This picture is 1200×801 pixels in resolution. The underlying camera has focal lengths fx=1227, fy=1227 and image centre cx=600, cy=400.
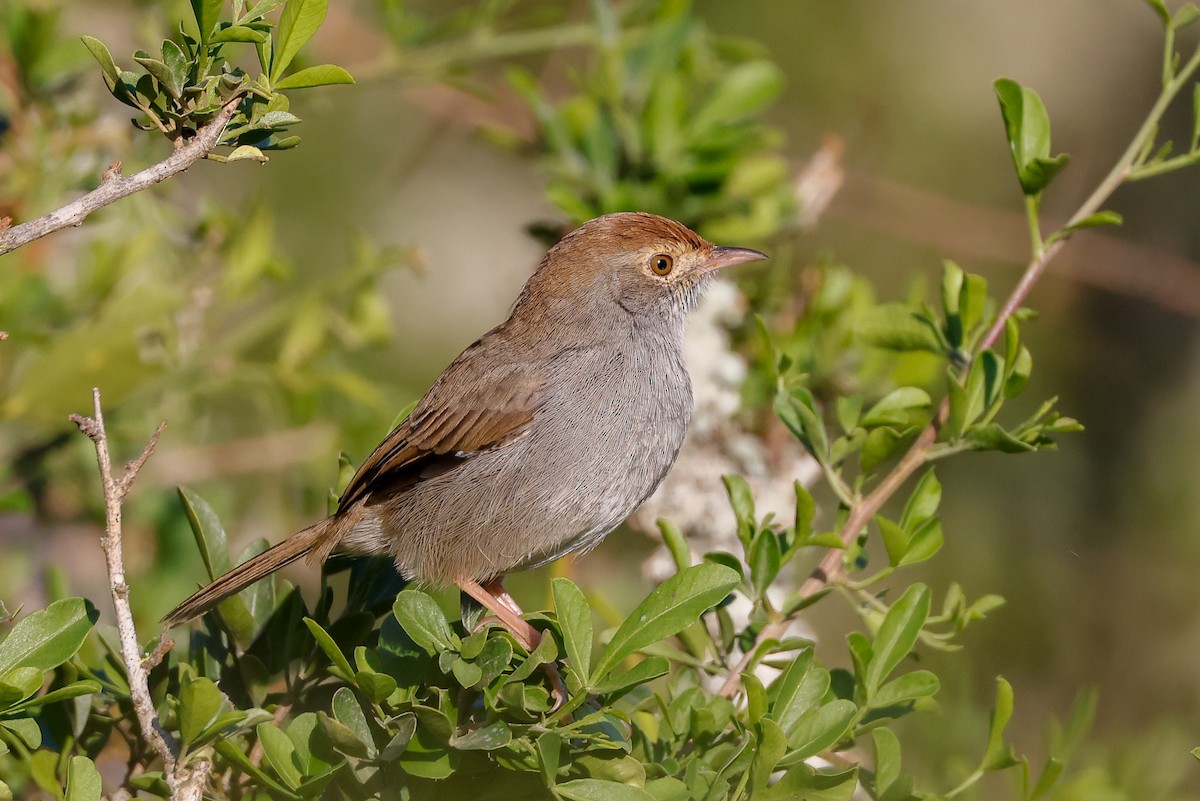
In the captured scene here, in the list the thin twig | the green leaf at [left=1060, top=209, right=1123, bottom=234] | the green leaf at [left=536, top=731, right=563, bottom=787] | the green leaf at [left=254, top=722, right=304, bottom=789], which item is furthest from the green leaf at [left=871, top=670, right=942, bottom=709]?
the green leaf at [left=254, top=722, right=304, bottom=789]

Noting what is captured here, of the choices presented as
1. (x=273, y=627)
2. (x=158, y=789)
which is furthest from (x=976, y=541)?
(x=158, y=789)

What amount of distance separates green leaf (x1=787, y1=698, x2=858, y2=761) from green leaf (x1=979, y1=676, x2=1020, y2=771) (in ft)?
1.45

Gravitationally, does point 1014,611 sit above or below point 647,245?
below

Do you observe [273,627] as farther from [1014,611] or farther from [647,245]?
[1014,611]

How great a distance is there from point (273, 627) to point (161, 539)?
1.51 m

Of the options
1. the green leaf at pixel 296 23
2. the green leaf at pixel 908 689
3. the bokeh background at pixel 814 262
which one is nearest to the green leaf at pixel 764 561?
the green leaf at pixel 908 689

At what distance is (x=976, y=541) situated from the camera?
6.72 metres

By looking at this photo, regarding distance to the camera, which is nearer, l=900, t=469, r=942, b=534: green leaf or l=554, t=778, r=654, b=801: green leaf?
l=554, t=778, r=654, b=801: green leaf

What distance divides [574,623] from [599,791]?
1.20 ft

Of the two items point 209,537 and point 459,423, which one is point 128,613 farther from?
point 459,423

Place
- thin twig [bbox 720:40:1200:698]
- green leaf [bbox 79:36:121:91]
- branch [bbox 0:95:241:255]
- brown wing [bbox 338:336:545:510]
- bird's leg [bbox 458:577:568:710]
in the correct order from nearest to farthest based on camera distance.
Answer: branch [bbox 0:95:241:255] → green leaf [bbox 79:36:121:91] → thin twig [bbox 720:40:1200:698] → bird's leg [bbox 458:577:568:710] → brown wing [bbox 338:336:545:510]

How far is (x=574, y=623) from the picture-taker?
2.75 metres

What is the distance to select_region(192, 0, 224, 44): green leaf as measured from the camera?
96.2 inches

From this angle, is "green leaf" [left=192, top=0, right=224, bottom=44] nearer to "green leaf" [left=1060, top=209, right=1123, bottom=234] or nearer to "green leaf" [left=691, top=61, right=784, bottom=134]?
"green leaf" [left=1060, top=209, right=1123, bottom=234]
